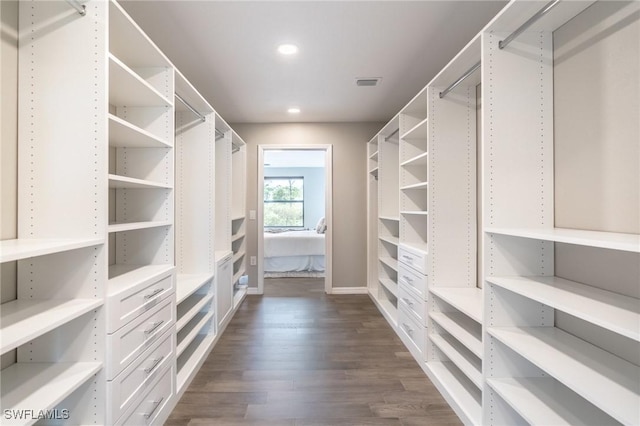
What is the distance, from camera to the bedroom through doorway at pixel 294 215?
15.0 ft

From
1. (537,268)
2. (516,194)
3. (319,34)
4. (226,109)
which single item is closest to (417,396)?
(537,268)

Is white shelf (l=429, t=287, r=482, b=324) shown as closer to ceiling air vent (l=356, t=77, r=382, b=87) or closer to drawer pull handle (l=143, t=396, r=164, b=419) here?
drawer pull handle (l=143, t=396, r=164, b=419)

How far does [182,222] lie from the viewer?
2.79 metres

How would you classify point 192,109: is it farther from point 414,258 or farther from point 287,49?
point 414,258

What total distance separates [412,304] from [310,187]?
274 inches

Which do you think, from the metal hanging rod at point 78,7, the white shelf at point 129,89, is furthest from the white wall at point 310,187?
the metal hanging rod at point 78,7

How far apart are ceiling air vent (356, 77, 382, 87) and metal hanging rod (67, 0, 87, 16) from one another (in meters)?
2.23

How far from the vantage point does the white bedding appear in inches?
229

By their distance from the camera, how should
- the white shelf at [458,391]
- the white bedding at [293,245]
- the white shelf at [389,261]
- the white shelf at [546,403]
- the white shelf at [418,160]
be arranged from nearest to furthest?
1. the white shelf at [546,403]
2. the white shelf at [458,391]
3. the white shelf at [418,160]
4. the white shelf at [389,261]
5. the white bedding at [293,245]

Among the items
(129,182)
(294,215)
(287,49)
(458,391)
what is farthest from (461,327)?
(294,215)

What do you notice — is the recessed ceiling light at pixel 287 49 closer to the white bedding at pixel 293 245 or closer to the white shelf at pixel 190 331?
the white shelf at pixel 190 331

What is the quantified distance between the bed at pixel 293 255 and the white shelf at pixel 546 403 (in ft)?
14.4

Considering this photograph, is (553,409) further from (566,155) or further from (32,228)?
(32,228)

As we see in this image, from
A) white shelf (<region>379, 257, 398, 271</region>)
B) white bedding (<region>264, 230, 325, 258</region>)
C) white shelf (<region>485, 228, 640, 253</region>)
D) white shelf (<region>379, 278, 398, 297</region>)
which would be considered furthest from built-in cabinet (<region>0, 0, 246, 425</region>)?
white bedding (<region>264, 230, 325, 258</region>)
